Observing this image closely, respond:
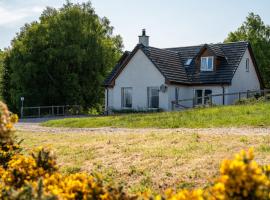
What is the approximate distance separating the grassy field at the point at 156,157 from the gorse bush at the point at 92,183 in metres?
1.68

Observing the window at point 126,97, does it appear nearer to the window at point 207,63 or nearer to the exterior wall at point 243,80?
the window at point 207,63

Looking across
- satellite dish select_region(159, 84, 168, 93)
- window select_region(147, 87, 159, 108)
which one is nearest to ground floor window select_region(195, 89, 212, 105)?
satellite dish select_region(159, 84, 168, 93)

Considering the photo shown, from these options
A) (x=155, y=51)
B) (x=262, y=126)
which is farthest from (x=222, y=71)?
(x=262, y=126)

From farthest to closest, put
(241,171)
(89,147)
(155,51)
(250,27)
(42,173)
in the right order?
(250,27) < (155,51) < (89,147) < (42,173) < (241,171)

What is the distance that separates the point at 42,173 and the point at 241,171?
3.09m

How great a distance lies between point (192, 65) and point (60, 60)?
50.8 feet

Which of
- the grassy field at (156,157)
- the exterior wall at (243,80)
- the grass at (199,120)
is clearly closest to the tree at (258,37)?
the exterior wall at (243,80)

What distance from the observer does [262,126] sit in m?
17.8

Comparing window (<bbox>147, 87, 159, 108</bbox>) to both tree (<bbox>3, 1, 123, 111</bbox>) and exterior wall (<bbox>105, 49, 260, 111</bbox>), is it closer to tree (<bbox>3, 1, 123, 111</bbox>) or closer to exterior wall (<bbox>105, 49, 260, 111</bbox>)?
exterior wall (<bbox>105, 49, 260, 111</bbox>)

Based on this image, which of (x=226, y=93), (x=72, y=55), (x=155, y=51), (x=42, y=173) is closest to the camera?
(x=42, y=173)

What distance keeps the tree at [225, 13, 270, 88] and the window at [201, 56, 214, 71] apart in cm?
2074

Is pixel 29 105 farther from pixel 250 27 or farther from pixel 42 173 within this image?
pixel 42 173

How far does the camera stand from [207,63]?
1542 inches

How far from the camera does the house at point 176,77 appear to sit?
123 feet
